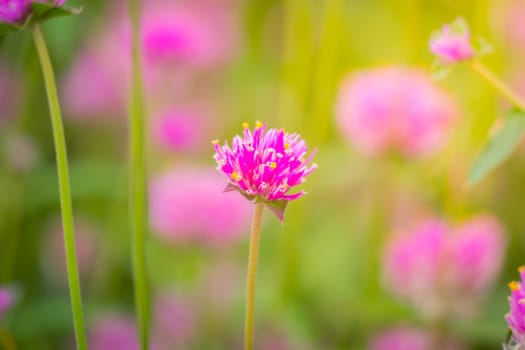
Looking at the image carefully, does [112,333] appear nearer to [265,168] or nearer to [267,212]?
[267,212]

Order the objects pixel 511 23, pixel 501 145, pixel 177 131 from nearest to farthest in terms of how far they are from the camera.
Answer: pixel 501 145 < pixel 177 131 < pixel 511 23

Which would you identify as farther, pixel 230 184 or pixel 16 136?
pixel 16 136

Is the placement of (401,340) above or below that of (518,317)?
above

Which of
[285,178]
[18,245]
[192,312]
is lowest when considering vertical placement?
[285,178]

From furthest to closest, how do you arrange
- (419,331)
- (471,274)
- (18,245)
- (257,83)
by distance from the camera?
(257,83) < (18,245) < (419,331) < (471,274)

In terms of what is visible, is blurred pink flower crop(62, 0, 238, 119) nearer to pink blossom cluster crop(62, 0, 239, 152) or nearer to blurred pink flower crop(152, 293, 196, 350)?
pink blossom cluster crop(62, 0, 239, 152)

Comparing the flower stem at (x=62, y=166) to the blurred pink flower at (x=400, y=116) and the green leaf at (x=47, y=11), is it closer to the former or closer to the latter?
the green leaf at (x=47, y=11)

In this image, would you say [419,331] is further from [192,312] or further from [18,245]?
[18,245]

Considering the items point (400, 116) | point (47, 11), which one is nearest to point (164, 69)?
point (400, 116)

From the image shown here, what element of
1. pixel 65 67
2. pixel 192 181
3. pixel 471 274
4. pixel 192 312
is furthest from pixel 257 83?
pixel 471 274
